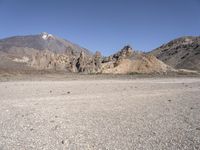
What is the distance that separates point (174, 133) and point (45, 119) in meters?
5.19

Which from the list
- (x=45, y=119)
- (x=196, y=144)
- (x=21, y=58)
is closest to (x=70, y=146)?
(x=196, y=144)

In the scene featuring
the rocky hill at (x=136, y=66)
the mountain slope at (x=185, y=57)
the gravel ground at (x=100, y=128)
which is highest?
the mountain slope at (x=185, y=57)

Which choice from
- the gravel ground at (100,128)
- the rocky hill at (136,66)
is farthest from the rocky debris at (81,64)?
the gravel ground at (100,128)

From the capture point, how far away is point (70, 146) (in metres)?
8.39

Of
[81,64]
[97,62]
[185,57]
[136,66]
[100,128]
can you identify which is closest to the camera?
[100,128]

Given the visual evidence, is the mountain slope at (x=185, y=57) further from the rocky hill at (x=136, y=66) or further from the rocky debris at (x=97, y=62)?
the rocky debris at (x=97, y=62)

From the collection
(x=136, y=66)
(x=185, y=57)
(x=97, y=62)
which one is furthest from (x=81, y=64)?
(x=185, y=57)

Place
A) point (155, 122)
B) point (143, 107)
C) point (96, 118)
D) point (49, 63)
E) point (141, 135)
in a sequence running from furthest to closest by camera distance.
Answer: point (49, 63)
point (143, 107)
point (96, 118)
point (155, 122)
point (141, 135)

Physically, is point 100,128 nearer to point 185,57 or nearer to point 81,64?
point 81,64

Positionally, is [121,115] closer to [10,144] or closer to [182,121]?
[182,121]

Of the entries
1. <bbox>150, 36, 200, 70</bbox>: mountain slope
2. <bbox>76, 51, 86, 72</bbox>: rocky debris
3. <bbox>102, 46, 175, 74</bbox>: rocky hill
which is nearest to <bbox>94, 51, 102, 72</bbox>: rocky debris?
<bbox>102, 46, 175, 74</bbox>: rocky hill

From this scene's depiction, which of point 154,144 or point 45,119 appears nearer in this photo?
point 154,144

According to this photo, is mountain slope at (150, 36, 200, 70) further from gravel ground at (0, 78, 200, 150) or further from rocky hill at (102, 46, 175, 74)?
gravel ground at (0, 78, 200, 150)

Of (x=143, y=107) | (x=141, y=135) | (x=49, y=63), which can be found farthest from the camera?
(x=49, y=63)
